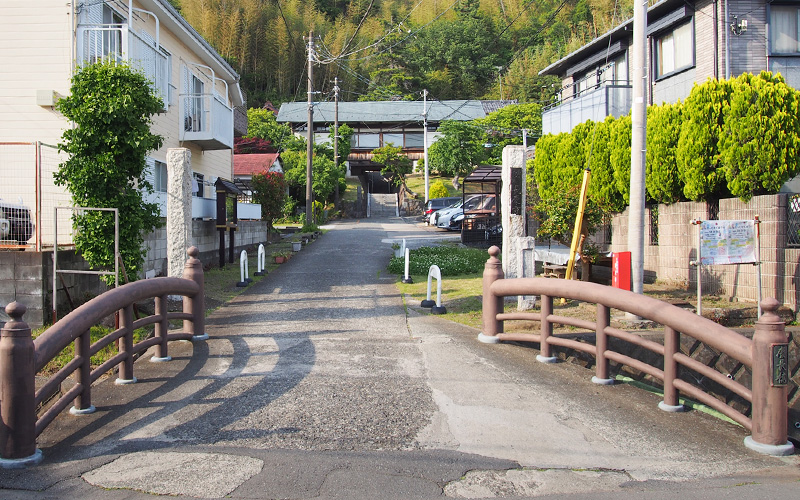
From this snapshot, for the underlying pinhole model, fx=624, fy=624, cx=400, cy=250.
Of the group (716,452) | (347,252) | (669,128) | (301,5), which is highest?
(301,5)

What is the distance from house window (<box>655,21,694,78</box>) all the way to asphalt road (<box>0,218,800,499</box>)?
13.3 m

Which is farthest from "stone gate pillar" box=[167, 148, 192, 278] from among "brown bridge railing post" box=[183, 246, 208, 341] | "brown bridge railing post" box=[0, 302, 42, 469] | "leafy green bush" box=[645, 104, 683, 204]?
"leafy green bush" box=[645, 104, 683, 204]

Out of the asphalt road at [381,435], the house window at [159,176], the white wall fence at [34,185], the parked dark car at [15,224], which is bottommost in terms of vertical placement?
the asphalt road at [381,435]

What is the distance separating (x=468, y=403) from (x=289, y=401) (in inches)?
64.4

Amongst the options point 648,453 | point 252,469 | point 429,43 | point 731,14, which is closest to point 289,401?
point 252,469

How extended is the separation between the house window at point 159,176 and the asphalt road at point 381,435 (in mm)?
8511

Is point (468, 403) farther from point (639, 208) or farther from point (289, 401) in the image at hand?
point (639, 208)

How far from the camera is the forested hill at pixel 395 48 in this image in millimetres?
51594

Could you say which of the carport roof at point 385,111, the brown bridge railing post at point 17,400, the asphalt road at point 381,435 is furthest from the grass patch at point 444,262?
the carport roof at point 385,111

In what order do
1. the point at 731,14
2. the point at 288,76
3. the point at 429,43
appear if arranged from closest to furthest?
1. the point at 731,14
2. the point at 288,76
3. the point at 429,43

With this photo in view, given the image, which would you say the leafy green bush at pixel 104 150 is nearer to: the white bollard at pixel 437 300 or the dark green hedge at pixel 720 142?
the white bollard at pixel 437 300

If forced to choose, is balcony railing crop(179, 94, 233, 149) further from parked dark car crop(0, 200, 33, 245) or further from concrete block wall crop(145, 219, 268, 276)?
parked dark car crop(0, 200, 33, 245)

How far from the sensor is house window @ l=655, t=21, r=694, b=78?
17234mm

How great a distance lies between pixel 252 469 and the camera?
425 centimetres
